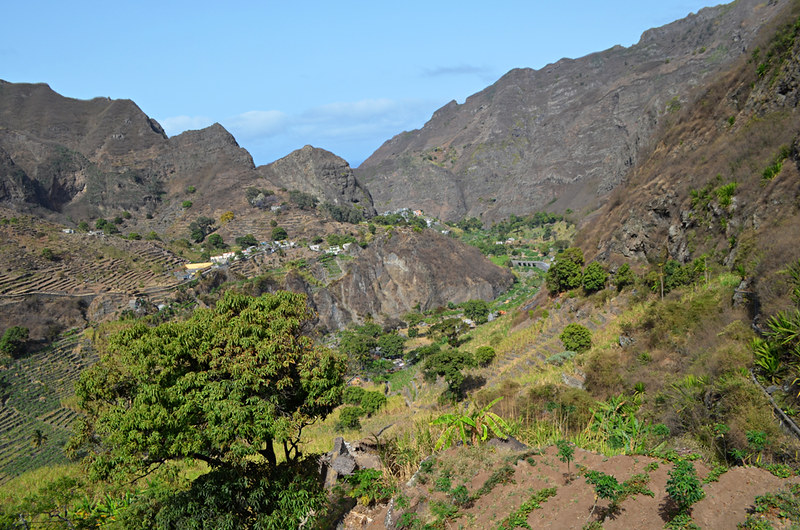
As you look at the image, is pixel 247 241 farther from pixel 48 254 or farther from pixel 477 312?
pixel 477 312

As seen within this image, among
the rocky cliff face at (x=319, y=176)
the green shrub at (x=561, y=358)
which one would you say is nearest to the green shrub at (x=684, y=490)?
the green shrub at (x=561, y=358)

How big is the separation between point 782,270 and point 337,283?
179ft

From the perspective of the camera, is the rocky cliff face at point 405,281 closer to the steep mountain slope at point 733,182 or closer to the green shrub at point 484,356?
the steep mountain slope at point 733,182

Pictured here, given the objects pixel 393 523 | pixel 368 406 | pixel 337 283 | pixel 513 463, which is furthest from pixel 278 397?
pixel 337 283

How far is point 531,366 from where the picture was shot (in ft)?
74.3

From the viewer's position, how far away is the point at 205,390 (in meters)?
6.73

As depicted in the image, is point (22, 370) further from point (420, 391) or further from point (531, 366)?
point (531, 366)

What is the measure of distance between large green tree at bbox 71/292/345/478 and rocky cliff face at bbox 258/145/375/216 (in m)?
97.7

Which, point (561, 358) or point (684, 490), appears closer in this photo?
point (684, 490)

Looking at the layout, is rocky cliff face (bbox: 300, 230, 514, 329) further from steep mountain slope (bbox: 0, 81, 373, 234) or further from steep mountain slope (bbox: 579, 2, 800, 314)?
steep mountain slope (bbox: 0, 81, 373, 234)

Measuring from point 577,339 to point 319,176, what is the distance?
92.8 meters

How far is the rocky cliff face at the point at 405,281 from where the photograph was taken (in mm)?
61531

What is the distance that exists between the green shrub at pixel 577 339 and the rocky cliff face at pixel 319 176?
8671 cm

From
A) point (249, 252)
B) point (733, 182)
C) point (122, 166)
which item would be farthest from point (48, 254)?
point (733, 182)
